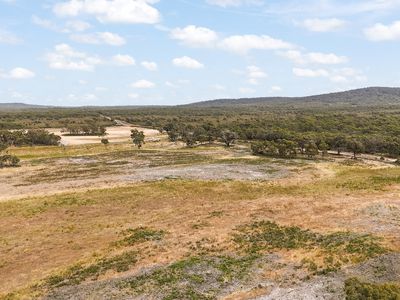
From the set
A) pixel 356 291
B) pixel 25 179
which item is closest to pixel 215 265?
pixel 356 291

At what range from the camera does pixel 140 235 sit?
47.8 m

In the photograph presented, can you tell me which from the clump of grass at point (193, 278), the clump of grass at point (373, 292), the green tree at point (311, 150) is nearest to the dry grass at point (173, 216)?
the clump of grass at point (193, 278)

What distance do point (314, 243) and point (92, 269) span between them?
2134 centimetres

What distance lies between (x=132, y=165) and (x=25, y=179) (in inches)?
955

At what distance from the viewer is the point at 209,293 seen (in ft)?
107

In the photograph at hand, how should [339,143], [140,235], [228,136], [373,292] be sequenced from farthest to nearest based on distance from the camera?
1. [228,136]
2. [339,143]
3. [140,235]
4. [373,292]

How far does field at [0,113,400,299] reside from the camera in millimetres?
34156

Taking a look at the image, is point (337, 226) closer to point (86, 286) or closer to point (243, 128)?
point (86, 286)

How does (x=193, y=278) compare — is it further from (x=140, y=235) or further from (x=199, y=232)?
(x=140, y=235)

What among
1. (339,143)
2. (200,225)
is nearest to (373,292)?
(200,225)

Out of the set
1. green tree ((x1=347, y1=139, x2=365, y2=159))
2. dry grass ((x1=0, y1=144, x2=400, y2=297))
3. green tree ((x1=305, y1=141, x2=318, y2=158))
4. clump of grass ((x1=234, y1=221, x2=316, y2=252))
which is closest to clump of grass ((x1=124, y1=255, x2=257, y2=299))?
dry grass ((x1=0, y1=144, x2=400, y2=297))

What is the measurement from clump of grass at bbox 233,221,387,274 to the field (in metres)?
0.11

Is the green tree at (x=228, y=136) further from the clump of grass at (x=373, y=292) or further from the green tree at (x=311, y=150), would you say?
the clump of grass at (x=373, y=292)

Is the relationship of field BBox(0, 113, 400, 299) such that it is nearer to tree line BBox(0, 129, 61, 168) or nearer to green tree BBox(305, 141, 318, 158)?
green tree BBox(305, 141, 318, 158)
